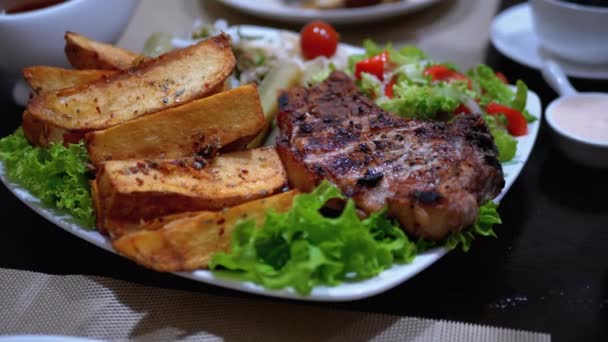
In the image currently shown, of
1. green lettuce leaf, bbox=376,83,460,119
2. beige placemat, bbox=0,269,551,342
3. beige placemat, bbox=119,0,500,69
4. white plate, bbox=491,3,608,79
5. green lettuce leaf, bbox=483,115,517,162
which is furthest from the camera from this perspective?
beige placemat, bbox=119,0,500,69

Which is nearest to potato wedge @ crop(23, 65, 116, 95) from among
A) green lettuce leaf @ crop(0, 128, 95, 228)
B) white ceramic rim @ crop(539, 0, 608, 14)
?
green lettuce leaf @ crop(0, 128, 95, 228)

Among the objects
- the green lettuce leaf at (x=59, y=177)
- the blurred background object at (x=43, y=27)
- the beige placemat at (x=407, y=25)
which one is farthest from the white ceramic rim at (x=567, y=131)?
the blurred background object at (x=43, y=27)

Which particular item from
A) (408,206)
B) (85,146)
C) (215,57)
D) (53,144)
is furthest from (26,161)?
(408,206)

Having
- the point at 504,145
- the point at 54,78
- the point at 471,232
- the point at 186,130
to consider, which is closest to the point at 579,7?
the point at 504,145

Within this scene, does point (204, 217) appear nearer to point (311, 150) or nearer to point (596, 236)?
point (311, 150)

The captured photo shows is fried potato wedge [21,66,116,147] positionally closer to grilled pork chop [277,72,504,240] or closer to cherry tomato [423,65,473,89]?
grilled pork chop [277,72,504,240]

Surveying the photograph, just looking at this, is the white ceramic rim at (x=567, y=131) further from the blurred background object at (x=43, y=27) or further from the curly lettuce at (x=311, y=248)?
the blurred background object at (x=43, y=27)

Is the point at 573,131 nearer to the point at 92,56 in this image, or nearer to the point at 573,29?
the point at 573,29
